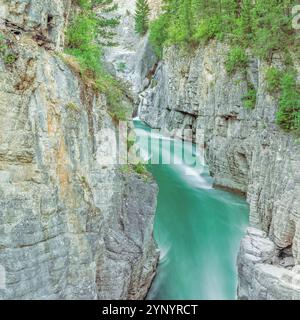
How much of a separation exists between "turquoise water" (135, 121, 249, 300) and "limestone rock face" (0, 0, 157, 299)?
8.77ft

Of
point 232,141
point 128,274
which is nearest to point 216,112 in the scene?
point 232,141

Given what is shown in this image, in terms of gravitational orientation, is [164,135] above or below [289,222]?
above

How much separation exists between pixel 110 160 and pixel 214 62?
10.7 meters

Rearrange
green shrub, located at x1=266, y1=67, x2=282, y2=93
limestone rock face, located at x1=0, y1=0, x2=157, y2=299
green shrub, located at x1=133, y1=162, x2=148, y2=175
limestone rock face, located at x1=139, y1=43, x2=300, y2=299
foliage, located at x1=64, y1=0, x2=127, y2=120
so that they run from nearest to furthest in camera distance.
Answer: limestone rock face, located at x1=0, y1=0, x2=157, y2=299 → foliage, located at x1=64, y1=0, x2=127, y2=120 → green shrub, located at x1=133, y1=162, x2=148, y2=175 → limestone rock face, located at x1=139, y1=43, x2=300, y2=299 → green shrub, located at x1=266, y1=67, x2=282, y2=93

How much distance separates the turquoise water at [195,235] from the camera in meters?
10.0

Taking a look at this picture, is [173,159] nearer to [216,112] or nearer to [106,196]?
[216,112]

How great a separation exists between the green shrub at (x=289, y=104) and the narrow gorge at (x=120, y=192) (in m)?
0.32

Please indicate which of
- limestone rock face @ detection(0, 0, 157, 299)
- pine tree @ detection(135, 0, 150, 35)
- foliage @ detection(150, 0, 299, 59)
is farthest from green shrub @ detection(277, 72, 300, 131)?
pine tree @ detection(135, 0, 150, 35)

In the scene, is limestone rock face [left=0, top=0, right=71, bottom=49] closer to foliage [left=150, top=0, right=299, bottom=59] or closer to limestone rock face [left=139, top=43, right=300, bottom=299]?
foliage [left=150, top=0, right=299, bottom=59]

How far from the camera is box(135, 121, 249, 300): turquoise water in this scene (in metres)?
10.0

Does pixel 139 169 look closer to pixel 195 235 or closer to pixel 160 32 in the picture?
pixel 195 235

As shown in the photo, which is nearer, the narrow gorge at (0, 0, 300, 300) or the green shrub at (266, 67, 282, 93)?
the narrow gorge at (0, 0, 300, 300)

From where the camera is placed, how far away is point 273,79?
1145 centimetres
